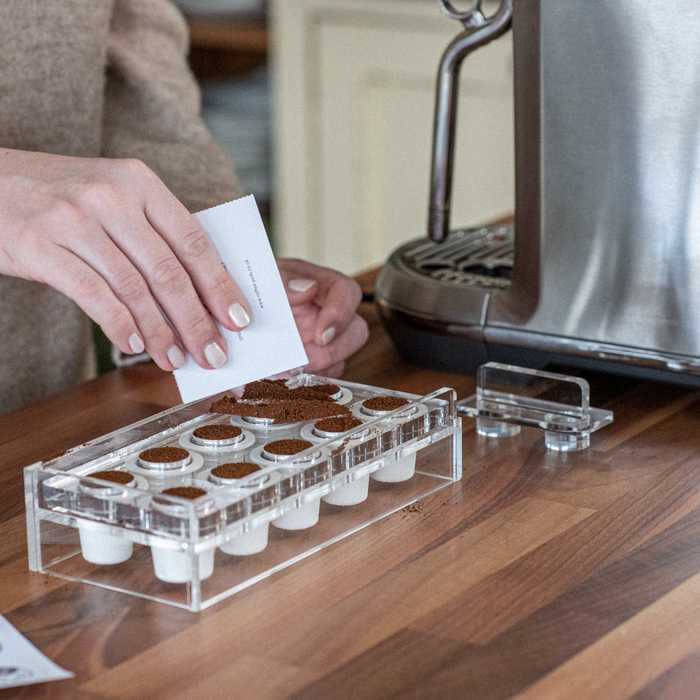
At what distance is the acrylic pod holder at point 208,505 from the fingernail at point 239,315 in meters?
0.06

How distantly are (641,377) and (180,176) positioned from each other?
0.55 metres

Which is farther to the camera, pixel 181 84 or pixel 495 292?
pixel 181 84

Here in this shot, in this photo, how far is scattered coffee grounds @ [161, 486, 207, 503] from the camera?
68 centimetres

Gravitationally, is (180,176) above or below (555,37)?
below

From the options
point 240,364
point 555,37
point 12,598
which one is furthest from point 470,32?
point 12,598

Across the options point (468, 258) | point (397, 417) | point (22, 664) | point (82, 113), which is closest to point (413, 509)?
point (397, 417)

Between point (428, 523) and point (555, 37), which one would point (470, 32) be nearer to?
point (555, 37)

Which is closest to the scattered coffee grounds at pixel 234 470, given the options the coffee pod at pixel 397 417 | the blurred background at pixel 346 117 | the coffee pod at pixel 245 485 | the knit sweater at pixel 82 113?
the coffee pod at pixel 245 485

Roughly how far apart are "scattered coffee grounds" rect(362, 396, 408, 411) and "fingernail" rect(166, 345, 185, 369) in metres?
0.12

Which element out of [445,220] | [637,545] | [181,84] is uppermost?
[181,84]

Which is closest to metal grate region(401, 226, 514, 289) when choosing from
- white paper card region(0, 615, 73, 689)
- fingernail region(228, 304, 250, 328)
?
fingernail region(228, 304, 250, 328)

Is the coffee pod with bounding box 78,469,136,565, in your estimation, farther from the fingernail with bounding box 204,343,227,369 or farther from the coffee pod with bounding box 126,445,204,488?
the fingernail with bounding box 204,343,227,369

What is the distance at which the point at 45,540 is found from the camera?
0.72 m

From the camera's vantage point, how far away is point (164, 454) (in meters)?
0.74
